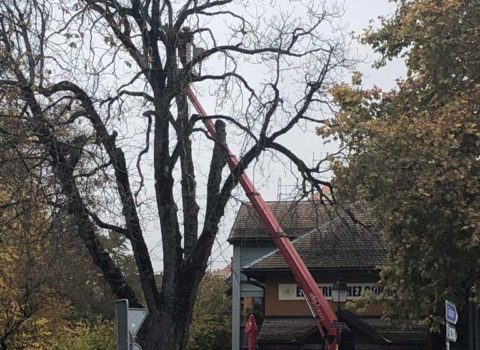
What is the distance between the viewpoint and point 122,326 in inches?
455

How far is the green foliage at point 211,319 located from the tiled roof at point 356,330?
17429mm

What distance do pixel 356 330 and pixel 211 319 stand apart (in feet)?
76.7

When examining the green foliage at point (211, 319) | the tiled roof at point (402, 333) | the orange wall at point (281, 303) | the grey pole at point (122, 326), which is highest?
the grey pole at point (122, 326)

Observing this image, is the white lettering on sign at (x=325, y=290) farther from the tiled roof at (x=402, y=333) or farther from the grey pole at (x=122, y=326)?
the grey pole at (x=122, y=326)

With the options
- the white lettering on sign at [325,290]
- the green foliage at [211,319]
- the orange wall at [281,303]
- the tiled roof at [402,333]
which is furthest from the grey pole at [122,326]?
the green foliage at [211,319]

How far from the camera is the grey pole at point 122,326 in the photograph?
11.4 metres

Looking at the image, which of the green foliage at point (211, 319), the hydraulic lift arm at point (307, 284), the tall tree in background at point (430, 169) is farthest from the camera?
the green foliage at point (211, 319)

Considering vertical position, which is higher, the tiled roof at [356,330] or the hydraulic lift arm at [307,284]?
the hydraulic lift arm at [307,284]

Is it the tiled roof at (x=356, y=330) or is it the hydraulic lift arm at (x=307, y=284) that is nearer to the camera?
the hydraulic lift arm at (x=307, y=284)

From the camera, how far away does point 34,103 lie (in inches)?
518

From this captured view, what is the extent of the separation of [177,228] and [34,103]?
331cm

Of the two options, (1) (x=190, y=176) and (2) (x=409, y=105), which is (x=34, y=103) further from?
(2) (x=409, y=105)

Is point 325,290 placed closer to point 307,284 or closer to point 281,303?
point 281,303

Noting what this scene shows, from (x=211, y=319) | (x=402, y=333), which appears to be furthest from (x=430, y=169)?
(x=211, y=319)
